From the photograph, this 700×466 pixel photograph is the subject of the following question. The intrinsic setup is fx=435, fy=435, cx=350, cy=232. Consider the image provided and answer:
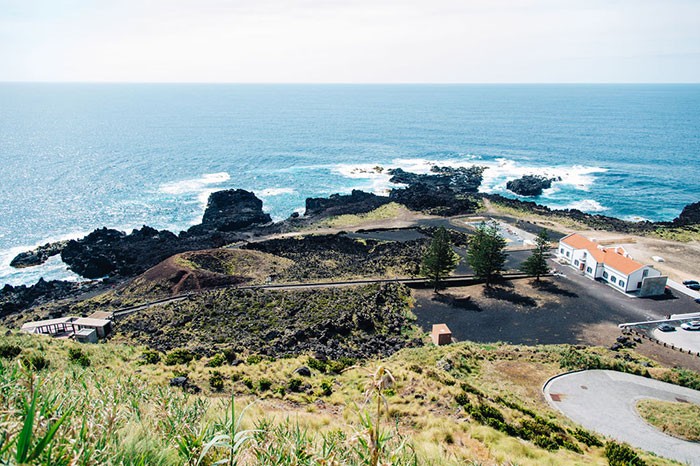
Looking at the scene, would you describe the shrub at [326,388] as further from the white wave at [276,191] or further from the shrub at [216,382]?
the white wave at [276,191]

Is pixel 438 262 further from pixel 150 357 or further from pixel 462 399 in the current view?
pixel 150 357

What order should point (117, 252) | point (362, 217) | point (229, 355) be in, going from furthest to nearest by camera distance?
point (362, 217), point (117, 252), point (229, 355)

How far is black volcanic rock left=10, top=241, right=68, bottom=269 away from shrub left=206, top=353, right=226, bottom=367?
46.4 metres

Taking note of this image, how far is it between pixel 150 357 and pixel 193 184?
74224 millimetres

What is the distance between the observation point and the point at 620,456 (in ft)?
56.0

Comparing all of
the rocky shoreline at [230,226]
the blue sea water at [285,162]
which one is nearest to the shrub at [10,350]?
the rocky shoreline at [230,226]

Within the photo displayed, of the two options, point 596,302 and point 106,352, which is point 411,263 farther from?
point 106,352

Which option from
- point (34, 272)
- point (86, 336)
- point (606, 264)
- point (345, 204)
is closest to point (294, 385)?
point (86, 336)

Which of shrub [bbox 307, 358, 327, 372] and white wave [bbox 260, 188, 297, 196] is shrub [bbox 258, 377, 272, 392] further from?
white wave [bbox 260, 188, 297, 196]

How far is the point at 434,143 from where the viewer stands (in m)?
133

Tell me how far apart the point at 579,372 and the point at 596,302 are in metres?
14.3

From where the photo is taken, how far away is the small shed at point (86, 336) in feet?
104

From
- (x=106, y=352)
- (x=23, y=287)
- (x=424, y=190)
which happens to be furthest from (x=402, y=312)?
(x=424, y=190)

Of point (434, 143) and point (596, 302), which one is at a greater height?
point (434, 143)
